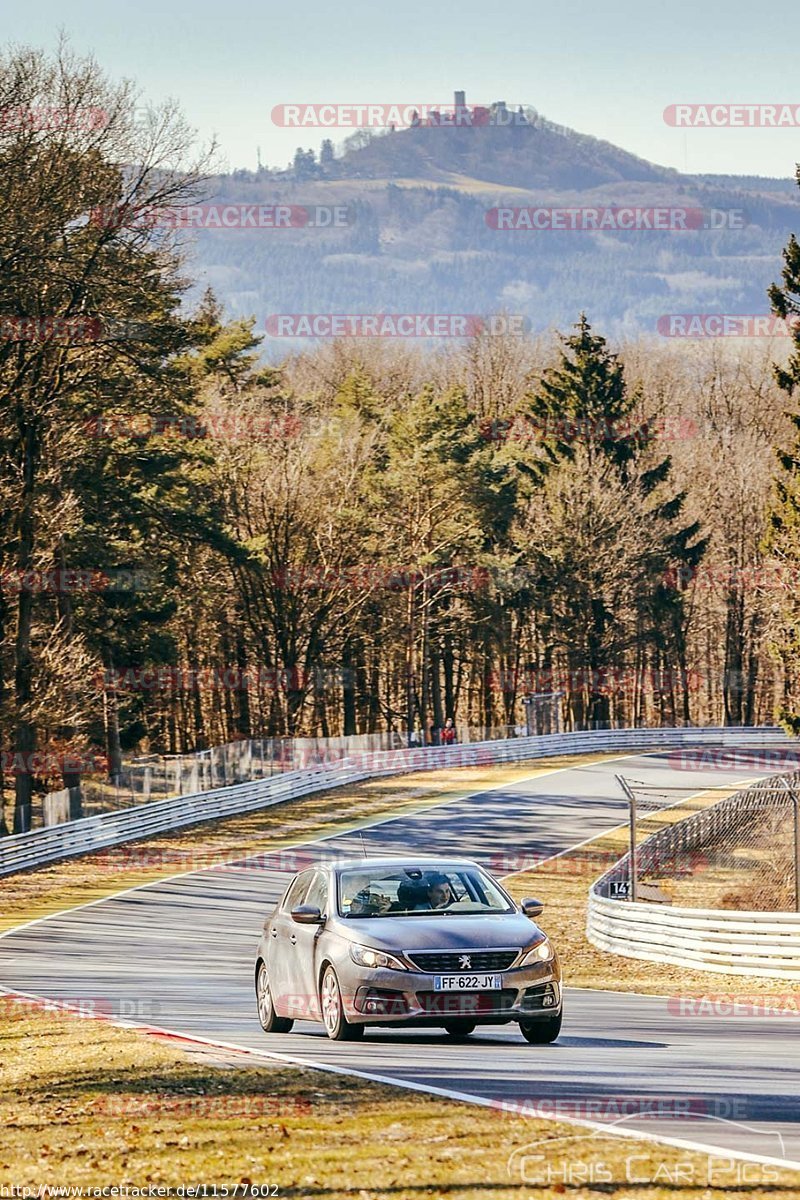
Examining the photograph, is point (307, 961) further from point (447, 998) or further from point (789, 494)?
point (789, 494)

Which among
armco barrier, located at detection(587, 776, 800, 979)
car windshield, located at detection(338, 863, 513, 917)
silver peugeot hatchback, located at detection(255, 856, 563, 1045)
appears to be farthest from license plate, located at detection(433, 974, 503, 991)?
armco barrier, located at detection(587, 776, 800, 979)

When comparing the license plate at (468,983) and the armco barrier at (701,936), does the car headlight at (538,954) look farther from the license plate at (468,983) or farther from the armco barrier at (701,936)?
the armco barrier at (701,936)

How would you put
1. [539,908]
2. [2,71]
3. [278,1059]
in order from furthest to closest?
[2,71] → [539,908] → [278,1059]

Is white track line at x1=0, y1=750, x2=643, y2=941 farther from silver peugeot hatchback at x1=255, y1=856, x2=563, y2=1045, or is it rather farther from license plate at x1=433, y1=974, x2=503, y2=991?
license plate at x1=433, y1=974, x2=503, y2=991

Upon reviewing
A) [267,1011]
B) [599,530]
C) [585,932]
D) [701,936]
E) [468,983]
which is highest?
[599,530]

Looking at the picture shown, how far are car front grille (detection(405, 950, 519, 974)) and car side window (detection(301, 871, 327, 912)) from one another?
1.48m

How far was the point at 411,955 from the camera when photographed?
13.8m

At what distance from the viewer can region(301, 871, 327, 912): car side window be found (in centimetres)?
1525

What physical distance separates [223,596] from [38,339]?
Answer: 95.8 ft

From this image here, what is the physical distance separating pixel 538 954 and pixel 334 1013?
175cm

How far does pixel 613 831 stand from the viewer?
48.4 metres

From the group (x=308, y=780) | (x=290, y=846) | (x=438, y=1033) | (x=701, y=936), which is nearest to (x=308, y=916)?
(x=438, y=1033)

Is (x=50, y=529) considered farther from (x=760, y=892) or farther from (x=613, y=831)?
(x=760, y=892)

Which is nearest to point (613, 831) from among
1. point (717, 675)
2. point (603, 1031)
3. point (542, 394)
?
point (603, 1031)
